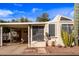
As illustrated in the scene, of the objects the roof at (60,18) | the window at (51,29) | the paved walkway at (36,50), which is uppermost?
the roof at (60,18)

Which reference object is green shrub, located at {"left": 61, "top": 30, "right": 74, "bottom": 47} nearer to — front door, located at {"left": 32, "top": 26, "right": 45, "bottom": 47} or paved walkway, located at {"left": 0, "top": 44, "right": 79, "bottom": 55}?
paved walkway, located at {"left": 0, "top": 44, "right": 79, "bottom": 55}

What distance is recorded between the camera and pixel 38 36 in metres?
19.2

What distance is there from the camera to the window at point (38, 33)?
1914 centimetres

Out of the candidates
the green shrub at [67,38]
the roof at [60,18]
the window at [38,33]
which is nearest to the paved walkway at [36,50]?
the green shrub at [67,38]

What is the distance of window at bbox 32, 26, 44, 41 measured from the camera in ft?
62.8

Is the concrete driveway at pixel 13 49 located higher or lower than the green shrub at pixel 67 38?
lower

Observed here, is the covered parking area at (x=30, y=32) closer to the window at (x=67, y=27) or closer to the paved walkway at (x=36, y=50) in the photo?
the paved walkway at (x=36, y=50)

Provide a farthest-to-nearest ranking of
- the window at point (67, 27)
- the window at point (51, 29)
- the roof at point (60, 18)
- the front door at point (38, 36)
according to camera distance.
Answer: the window at point (51, 29) < the front door at point (38, 36) < the window at point (67, 27) < the roof at point (60, 18)

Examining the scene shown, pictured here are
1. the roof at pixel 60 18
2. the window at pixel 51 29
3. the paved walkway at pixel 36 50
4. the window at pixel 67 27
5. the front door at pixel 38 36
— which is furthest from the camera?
the window at pixel 51 29

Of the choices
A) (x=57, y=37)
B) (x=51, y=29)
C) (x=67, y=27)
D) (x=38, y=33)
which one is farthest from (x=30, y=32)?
(x=67, y=27)

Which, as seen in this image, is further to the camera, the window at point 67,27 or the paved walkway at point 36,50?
the window at point 67,27

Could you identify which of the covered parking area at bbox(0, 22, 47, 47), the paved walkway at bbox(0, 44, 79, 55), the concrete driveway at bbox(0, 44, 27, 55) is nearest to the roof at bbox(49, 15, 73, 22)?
the covered parking area at bbox(0, 22, 47, 47)

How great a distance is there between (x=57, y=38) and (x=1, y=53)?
3195mm

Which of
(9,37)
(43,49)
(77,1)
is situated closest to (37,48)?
(43,49)
